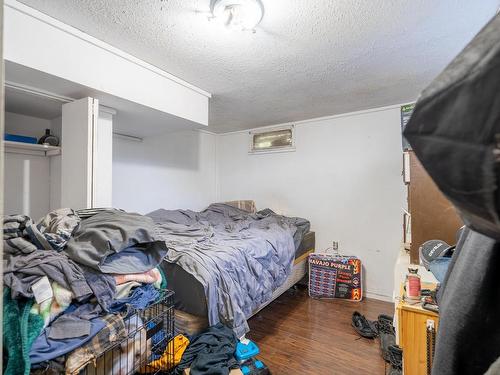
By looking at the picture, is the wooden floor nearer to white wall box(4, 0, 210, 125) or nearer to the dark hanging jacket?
the dark hanging jacket

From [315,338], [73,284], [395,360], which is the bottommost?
[315,338]

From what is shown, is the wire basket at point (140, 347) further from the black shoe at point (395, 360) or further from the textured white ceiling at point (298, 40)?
the textured white ceiling at point (298, 40)

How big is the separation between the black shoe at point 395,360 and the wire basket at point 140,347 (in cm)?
139

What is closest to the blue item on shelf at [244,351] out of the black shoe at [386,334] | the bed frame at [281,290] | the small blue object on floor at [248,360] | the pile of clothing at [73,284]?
the small blue object on floor at [248,360]

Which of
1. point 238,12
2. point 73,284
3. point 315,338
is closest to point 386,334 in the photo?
point 315,338

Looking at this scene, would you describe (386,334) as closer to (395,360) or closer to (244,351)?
(395,360)

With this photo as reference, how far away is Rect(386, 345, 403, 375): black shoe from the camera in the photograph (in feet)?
5.12

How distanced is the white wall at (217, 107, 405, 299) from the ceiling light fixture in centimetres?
212

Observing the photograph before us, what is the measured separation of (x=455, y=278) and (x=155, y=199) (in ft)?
10.8

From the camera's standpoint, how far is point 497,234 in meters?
0.23

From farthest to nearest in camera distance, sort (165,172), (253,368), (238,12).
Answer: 1. (165,172)
2. (253,368)
3. (238,12)

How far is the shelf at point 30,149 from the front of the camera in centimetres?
163

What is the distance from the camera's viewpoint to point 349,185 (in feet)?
10.2

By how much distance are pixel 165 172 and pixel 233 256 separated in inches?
79.8
